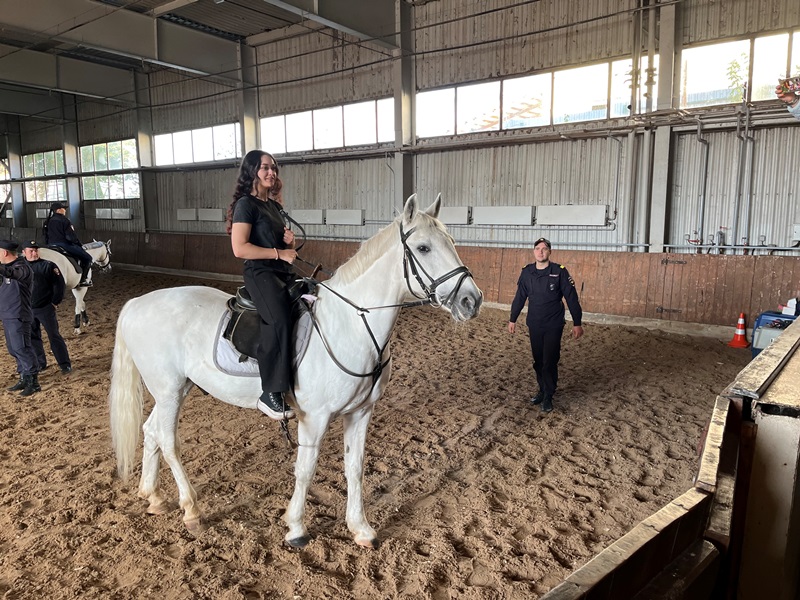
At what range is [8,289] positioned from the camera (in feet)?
20.5

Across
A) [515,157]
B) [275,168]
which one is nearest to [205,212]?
[515,157]

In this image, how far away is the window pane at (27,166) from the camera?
1057 inches

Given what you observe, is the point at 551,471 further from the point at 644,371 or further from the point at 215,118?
the point at 215,118

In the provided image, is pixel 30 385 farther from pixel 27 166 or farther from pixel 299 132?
pixel 27 166

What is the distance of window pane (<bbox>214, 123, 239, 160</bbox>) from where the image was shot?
1817 centimetres

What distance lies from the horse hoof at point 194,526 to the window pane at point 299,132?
1452 cm

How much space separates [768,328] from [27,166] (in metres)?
32.7

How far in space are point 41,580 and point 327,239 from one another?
14.1m

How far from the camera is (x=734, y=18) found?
9.83 metres

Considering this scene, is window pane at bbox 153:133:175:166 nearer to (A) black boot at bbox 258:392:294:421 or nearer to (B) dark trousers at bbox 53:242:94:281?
(B) dark trousers at bbox 53:242:94:281

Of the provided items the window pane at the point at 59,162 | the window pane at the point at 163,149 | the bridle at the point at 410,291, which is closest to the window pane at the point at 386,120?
the window pane at the point at 163,149

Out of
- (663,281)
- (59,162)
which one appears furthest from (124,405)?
(59,162)

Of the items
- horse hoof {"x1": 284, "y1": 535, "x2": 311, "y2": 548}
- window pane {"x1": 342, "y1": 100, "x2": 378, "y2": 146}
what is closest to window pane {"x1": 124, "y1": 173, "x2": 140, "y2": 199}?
window pane {"x1": 342, "y1": 100, "x2": 378, "y2": 146}

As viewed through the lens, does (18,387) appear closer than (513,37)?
Yes
